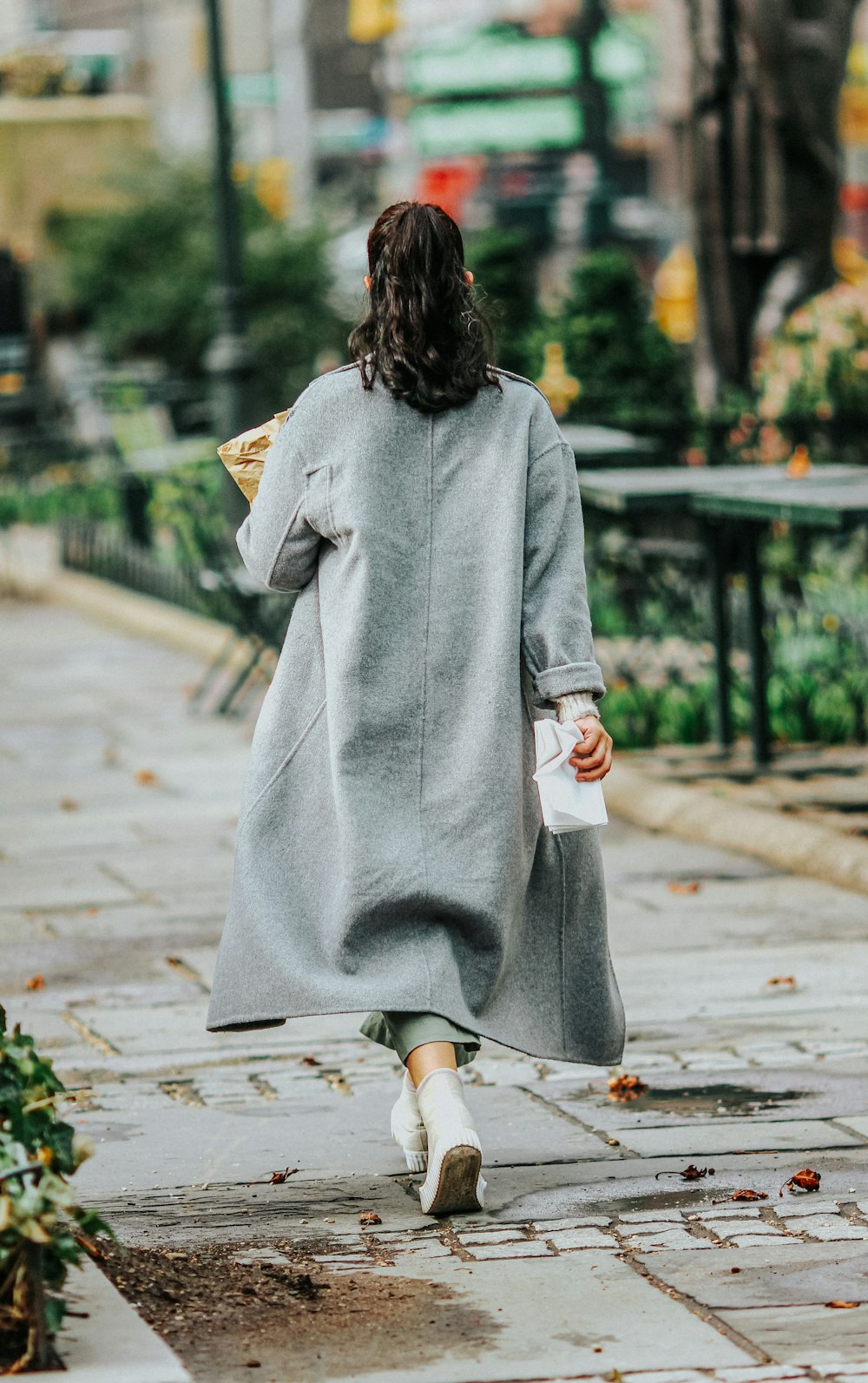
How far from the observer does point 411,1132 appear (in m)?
4.30

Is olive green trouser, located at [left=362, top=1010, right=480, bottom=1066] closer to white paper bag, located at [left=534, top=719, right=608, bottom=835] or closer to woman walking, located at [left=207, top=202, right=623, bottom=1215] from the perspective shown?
woman walking, located at [left=207, top=202, right=623, bottom=1215]

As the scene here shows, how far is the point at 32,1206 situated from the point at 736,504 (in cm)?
528

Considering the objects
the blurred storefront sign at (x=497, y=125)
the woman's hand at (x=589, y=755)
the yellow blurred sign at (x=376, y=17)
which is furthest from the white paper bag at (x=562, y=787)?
the yellow blurred sign at (x=376, y=17)

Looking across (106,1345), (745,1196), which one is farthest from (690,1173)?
(106,1345)

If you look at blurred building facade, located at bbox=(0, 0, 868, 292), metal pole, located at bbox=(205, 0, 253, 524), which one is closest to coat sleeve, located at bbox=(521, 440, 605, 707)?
metal pole, located at bbox=(205, 0, 253, 524)

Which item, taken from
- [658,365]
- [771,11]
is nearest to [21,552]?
[658,365]

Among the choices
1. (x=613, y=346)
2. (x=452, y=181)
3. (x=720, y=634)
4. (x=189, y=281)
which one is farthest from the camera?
(x=452, y=181)

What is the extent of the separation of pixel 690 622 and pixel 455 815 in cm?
666

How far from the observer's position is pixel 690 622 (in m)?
10.6

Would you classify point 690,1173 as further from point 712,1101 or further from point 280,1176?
point 280,1176

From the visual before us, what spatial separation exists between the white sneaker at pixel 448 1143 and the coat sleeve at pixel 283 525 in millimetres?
941

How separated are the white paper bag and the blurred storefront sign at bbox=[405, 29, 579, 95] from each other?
30.2 m

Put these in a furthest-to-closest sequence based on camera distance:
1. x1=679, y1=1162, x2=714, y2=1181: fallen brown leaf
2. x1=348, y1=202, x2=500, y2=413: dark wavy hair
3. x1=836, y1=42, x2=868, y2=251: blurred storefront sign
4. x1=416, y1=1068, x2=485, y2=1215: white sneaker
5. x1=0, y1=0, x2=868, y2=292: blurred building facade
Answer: x1=836, y1=42, x2=868, y2=251: blurred storefront sign → x1=0, y1=0, x2=868, y2=292: blurred building facade → x1=679, y1=1162, x2=714, y2=1181: fallen brown leaf → x1=348, y1=202, x2=500, y2=413: dark wavy hair → x1=416, y1=1068, x2=485, y2=1215: white sneaker

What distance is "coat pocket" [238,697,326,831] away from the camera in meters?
4.16
